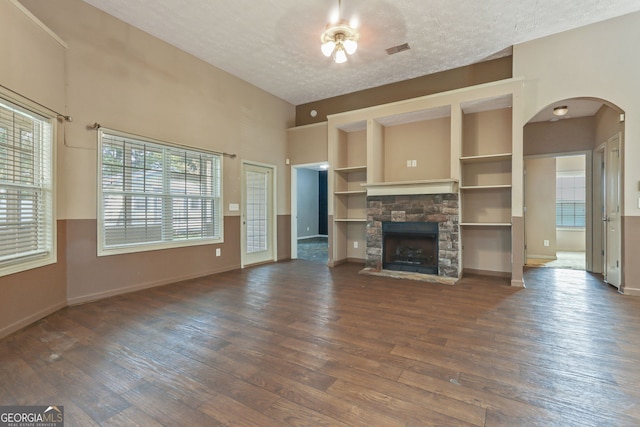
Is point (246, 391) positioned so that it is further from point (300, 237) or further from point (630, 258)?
point (300, 237)

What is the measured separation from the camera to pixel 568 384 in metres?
1.79

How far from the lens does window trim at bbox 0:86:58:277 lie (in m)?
2.63

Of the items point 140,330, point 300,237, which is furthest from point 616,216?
point 300,237

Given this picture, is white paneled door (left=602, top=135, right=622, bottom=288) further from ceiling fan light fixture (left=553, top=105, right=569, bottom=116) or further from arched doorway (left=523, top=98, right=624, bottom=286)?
ceiling fan light fixture (left=553, top=105, right=569, bottom=116)

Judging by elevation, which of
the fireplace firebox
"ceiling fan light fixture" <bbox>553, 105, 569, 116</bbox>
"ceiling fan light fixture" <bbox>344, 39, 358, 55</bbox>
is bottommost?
the fireplace firebox

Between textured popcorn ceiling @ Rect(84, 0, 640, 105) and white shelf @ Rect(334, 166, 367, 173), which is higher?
textured popcorn ceiling @ Rect(84, 0, 640, 105)

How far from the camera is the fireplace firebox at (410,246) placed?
4.79 meters

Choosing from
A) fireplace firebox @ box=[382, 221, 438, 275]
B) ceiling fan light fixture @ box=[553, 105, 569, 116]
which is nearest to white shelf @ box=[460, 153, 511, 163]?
fireplace firebox @ box=[382, 221, 438, 275]

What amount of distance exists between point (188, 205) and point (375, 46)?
382cm

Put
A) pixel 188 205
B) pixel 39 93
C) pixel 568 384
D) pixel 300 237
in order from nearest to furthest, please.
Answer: pixel 568 384 < pixel 39 93 < pixel 188 205 < pixel 300 237

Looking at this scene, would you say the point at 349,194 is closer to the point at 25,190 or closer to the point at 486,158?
the point at 486,158

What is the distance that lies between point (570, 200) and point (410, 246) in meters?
5.69

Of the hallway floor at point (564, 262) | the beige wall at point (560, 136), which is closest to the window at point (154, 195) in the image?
the beige wall at point (560, 136)

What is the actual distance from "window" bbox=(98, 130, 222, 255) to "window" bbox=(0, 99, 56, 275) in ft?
1.82
